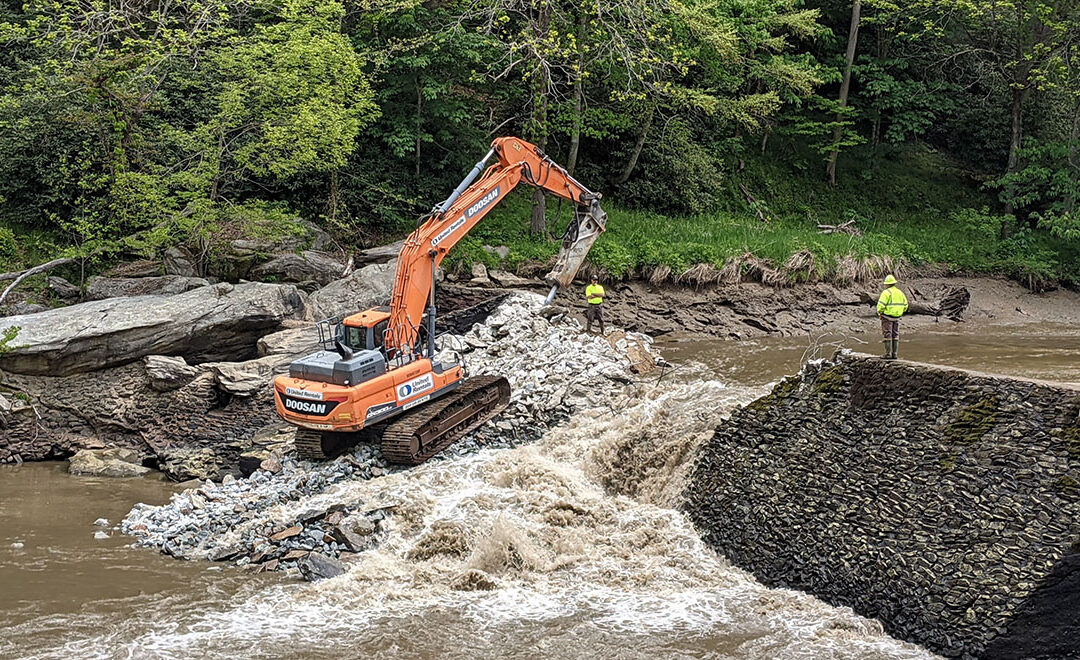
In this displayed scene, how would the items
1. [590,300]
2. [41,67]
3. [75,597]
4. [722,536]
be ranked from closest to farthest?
1. [75,597]
2. [722,536]
3. [590,300]
4. [41,67]

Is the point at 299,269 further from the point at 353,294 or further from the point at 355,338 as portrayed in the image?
the point at 355,338

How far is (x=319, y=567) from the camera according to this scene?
32.1 feet

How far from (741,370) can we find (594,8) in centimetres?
856

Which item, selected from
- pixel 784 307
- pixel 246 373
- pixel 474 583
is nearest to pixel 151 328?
pixel 246 373

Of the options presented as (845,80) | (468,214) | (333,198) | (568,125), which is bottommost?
(333,198)

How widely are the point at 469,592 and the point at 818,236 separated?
1700cm

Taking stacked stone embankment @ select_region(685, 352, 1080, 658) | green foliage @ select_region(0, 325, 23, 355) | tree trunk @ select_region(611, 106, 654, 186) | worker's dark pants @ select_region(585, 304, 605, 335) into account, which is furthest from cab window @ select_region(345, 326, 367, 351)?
tree trunk @ select_region(611, 106, 654, 186)

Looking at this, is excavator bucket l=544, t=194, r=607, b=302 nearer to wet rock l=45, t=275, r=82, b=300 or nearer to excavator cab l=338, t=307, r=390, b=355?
excavator cab l=338, t=307, r=390, b=355

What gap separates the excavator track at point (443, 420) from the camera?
12.1m

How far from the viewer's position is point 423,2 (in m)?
21.6

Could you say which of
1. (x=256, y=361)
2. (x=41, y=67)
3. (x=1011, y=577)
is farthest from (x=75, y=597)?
(x=41, y=67)

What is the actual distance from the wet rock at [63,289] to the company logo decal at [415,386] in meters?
8.67

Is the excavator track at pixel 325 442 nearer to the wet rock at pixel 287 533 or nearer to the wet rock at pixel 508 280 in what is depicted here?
the wet rock at pixel 287 533

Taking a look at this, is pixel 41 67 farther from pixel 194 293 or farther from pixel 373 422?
pixel 373 422
